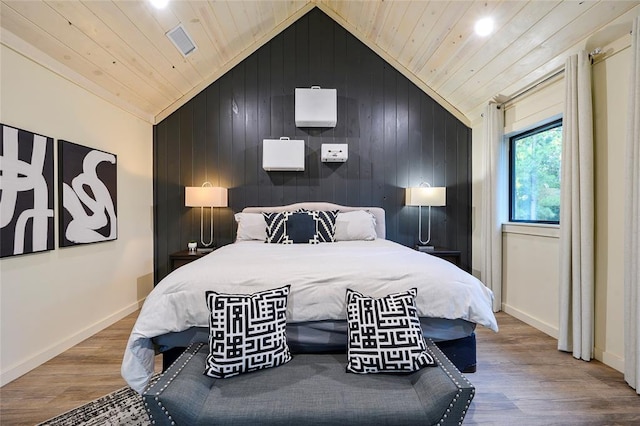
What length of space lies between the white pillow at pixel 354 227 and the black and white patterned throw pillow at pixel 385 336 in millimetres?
1551

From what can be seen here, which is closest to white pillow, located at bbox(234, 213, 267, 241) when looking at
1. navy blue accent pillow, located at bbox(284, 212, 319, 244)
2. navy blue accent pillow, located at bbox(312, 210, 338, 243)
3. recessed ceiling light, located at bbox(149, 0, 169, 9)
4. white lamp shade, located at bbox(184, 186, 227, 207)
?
navy blue accent pillow, located at bbox(284, 212, 319, 244)

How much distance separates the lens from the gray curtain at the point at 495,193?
341cm

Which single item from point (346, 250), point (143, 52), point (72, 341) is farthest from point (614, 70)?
point (72, 341)

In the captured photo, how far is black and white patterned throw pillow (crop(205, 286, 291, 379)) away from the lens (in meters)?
1.49

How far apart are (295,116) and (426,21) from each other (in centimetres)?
166

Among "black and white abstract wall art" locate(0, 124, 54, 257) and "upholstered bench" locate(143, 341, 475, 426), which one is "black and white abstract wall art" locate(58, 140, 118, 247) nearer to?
"black and white abstract wall art" locate(0, 124, 54, 257)

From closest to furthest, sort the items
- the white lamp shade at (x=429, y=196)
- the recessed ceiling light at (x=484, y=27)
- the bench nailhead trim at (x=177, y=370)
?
the bench nailhead trim at (x=177, y=370) < the recessed ceiling light at (x=484, y=27) < the white lamp shade at (x=429, y=196)

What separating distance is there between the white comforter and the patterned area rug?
189 mm

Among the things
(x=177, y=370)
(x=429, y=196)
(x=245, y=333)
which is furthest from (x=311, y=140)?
(x=177, y=370)

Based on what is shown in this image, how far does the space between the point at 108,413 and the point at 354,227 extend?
2365 mm

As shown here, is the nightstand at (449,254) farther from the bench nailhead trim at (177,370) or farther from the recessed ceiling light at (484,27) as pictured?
the bench nailhead trim at (177,370)

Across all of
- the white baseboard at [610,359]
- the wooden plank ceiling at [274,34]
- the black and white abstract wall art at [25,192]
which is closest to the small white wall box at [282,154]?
the wooden plank ceiling at [274,34]

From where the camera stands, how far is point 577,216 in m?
2.35

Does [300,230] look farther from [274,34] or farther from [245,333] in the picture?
[274,34]
